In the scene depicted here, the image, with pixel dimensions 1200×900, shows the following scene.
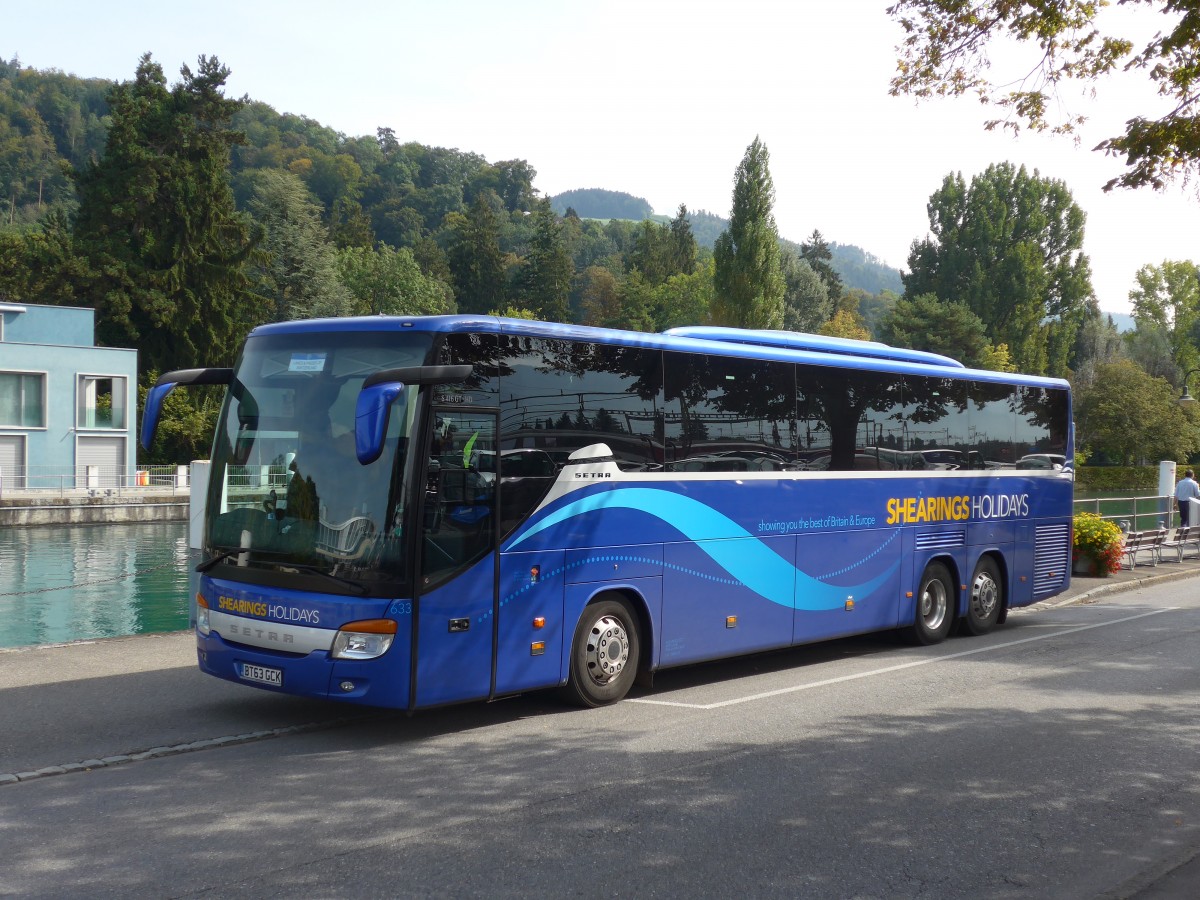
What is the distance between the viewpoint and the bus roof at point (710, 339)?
905 centimetres

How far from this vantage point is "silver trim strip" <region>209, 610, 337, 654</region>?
28.2 ft

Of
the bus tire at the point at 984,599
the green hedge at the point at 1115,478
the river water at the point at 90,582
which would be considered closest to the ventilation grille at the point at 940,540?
the bus tire at the point at 984,599

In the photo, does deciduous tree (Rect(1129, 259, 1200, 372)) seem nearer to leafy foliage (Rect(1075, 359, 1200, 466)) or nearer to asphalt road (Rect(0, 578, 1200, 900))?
leafy foliage (Rect(1075, 359, 1200, 466))

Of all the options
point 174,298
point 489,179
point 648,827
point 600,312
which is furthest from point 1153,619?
point 489,179

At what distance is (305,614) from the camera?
8648mm

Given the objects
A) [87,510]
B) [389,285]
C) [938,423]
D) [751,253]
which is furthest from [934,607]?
[389,285]

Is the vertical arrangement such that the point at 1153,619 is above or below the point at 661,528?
below

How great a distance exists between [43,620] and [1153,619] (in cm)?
1896

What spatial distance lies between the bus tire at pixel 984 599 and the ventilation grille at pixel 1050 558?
967 mm

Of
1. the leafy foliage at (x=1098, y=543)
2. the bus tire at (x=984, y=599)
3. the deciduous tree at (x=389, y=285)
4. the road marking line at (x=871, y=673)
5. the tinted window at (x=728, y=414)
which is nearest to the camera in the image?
the road marking line at (x=871, y=673)

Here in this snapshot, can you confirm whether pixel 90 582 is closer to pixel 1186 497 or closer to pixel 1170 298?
pixel 1186 497

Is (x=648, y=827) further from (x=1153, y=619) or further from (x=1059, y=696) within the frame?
(x=1153, y=619)

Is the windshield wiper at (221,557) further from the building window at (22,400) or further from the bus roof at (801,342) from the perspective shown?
the building window at (22,400)

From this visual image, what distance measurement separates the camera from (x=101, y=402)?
58.5 meters
